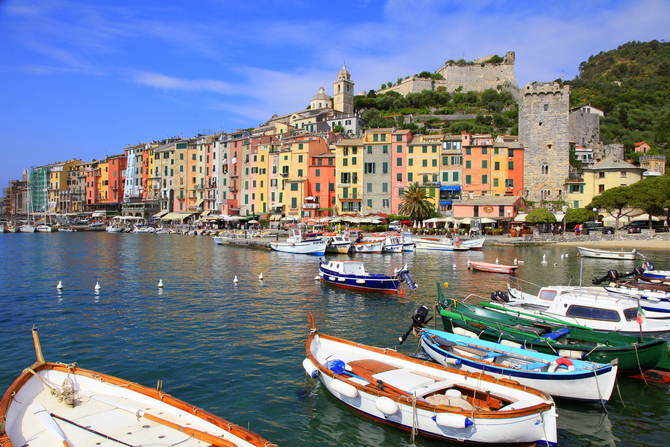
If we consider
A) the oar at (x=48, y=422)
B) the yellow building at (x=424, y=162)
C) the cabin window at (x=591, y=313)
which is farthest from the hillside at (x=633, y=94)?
the oar at (x=48, y=422)

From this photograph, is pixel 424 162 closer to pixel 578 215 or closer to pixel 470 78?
pixel 578 215

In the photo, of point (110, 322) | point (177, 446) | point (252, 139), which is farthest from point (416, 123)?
point (177, 446)

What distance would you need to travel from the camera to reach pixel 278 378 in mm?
11625

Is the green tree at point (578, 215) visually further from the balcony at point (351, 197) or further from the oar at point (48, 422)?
the oar at point (48, 422)

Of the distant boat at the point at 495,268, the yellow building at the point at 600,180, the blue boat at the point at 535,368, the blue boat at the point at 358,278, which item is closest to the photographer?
the blue boat at the point at 535,368

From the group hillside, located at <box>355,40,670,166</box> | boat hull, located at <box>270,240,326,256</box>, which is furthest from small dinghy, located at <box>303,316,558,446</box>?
hillside, located at <box>355,40,670,166</box>

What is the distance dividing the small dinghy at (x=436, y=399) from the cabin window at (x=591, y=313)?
614cm

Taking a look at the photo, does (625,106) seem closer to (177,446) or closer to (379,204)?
(379,204)

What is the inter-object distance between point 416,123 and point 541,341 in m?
86.7

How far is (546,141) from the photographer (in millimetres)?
61875

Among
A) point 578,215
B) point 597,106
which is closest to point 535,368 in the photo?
point 578,215

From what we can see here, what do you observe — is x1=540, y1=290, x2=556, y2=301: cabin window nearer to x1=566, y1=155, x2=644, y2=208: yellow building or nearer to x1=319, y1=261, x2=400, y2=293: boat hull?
x1=319, y1=261, x2=400, y2=293: boat hull

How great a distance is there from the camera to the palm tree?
5516 cm

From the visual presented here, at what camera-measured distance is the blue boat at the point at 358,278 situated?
75.4ft
